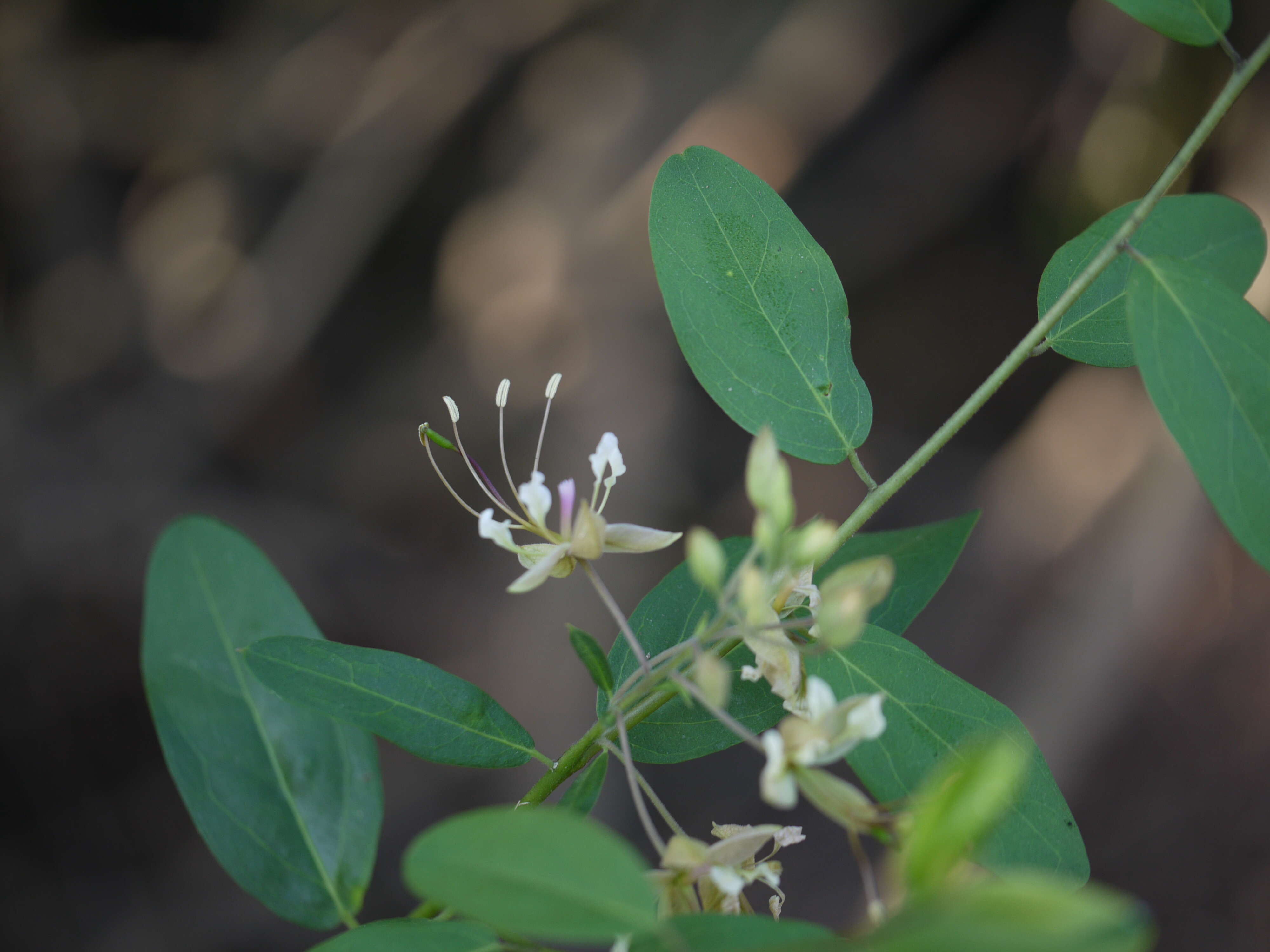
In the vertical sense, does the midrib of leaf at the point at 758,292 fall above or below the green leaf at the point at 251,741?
above

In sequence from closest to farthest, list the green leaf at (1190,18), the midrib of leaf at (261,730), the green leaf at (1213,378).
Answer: the green leaf at (1213,378)
the green leaf at (1190,18)
the midrib of leaf at (261,730)

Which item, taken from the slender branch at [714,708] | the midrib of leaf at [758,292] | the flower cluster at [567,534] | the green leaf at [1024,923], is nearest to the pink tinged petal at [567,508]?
the flower cluster at [567,534]

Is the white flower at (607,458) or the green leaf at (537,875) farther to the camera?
the white flower at (607,458)

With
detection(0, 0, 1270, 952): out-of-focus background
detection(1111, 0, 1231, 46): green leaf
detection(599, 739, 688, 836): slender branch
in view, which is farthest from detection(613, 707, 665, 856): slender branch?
detection(0, 0, 1270, 952): out-of-focus background

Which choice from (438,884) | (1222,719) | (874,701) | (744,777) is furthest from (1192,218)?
(1222,719)

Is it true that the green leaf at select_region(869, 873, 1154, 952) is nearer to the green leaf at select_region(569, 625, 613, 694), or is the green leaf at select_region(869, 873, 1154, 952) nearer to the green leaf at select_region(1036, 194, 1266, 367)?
the green leaf at select_region(569, 625, 613, 694)

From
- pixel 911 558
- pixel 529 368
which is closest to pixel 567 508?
pixel 911 558

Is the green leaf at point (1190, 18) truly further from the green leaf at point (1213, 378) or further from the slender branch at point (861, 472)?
the slender branch at point (861, 472)

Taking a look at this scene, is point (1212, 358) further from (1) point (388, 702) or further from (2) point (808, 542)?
(1) point (388, 702)

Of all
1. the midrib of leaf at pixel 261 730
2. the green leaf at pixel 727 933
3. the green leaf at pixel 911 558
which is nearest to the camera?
the green leaf at pixel 727 933
